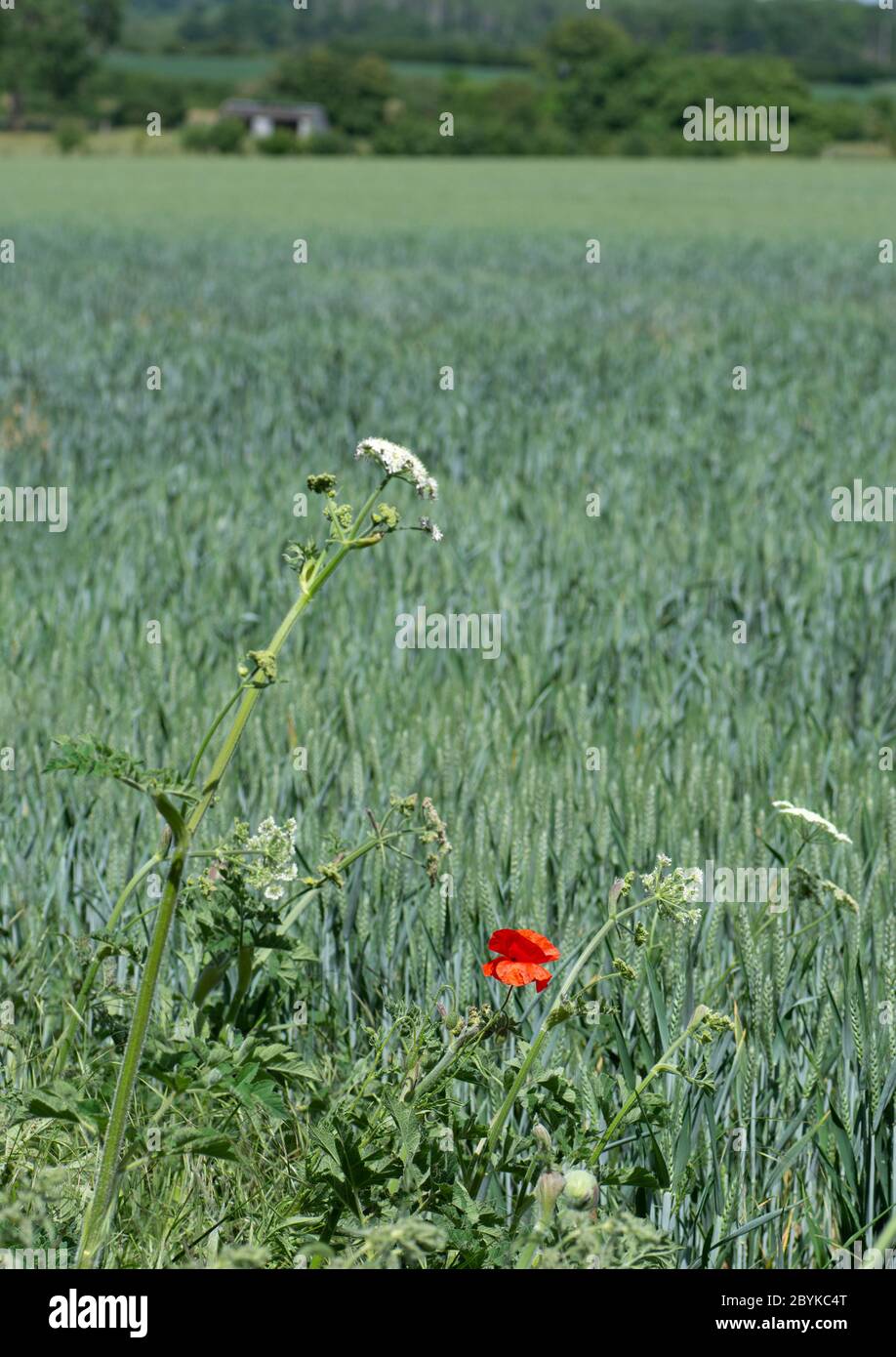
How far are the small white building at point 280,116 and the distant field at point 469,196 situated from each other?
35837mm

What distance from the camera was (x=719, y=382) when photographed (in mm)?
10555

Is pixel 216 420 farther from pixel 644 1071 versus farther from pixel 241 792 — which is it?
pixel 644 1071

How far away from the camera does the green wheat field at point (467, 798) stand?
1.77 m

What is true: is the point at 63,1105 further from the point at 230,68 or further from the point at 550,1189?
the point at 230,68

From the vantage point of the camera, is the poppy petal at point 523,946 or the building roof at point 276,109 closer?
the poppy petal at point 523,946

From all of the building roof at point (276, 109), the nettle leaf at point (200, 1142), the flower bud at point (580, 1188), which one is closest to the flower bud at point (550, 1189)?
the flower bud at point (580, 1188)

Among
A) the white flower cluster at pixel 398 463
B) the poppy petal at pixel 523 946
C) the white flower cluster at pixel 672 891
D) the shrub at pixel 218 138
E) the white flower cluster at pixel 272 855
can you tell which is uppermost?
the shrub at pixel 218 138

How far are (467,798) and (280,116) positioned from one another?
105 metres

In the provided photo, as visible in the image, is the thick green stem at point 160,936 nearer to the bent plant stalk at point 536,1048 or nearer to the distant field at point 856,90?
the bent plant stalk at point 536,1048

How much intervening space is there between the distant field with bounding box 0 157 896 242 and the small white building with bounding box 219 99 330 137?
3584 centimetres

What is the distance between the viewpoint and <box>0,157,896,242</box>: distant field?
103 ft

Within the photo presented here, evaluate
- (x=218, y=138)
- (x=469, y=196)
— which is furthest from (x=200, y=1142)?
(x=218, y=138)

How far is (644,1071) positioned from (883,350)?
11.4 meters

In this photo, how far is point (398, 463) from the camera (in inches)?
64.3
